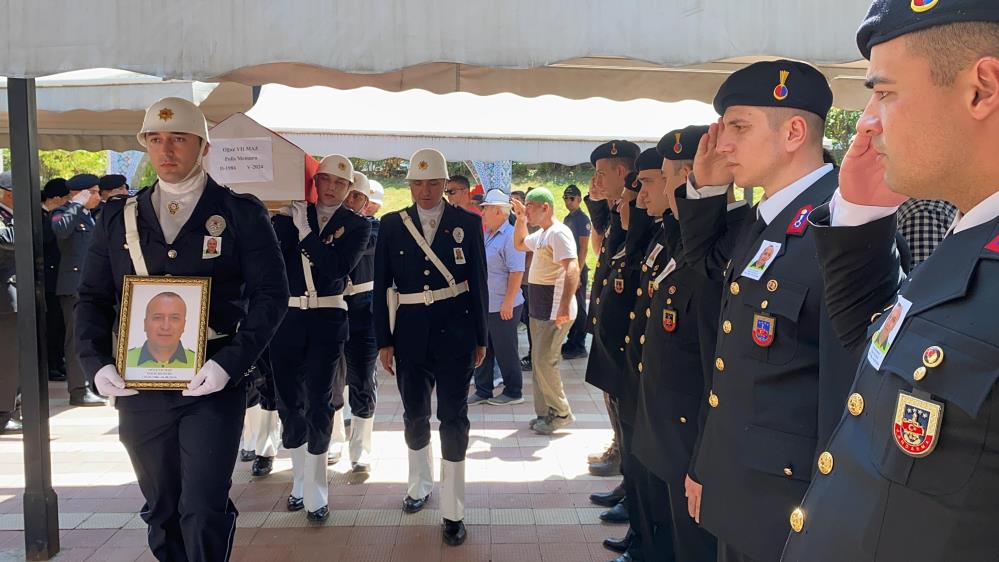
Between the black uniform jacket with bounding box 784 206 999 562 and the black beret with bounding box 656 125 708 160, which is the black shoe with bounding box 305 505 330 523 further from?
the black uniform jacket with bounding box 784 206 999 562

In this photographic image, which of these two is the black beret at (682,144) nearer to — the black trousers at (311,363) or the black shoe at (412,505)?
the black trousers at (311,363)

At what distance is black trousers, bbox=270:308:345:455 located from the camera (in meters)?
4.51

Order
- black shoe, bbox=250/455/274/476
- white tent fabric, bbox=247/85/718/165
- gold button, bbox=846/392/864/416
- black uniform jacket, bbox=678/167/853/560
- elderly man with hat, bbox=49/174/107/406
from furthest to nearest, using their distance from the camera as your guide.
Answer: elderly man with hat, bbox=49/174/107/406 → white tent fabric, bbox=247/85/718/165 → black shoe, bbox=250/455/274/476 → black uniform jacket, bbox=678/167/853/560 → gold button, bbox=846/392/864/416

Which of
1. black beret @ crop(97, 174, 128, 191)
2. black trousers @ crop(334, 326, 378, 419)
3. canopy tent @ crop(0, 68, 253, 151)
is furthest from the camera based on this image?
black beret @ crop(97, 174, 128, 191)

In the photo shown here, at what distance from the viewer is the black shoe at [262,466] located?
17.6 ft

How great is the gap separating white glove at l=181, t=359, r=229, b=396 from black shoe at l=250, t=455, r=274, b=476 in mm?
2701

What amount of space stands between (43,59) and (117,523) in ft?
9.31

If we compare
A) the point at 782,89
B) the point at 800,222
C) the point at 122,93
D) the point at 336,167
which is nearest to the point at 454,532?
the point at 336,167

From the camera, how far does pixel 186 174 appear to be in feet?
10.2

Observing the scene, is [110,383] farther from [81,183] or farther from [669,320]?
[81,183]

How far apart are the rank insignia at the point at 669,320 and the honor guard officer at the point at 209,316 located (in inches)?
62.0

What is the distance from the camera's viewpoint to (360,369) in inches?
209

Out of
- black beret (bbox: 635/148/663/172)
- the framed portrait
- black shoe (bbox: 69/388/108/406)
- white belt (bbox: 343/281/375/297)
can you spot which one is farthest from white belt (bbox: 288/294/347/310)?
black shoe (bbox: 69/388/108/406)

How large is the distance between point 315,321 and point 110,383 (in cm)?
171
